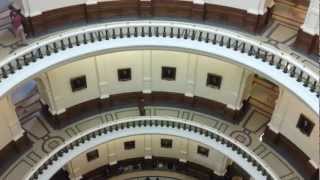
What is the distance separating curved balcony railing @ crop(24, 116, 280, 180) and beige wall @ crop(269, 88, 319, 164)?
1455mm

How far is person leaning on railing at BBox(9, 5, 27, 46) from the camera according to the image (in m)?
14.4

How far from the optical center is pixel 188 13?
15914mm

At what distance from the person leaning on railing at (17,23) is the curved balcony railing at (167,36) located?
4.31 feet

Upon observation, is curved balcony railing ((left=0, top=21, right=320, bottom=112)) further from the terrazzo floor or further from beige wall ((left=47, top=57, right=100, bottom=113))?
beige wall ((left=47, top=57, right=100, bottom=113))

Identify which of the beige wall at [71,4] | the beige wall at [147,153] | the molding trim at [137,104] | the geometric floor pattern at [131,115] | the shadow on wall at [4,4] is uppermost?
the beige wall at [71,4]

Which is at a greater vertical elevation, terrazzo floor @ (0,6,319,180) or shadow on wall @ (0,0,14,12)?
shadow on wall @ (0,0,14,12)

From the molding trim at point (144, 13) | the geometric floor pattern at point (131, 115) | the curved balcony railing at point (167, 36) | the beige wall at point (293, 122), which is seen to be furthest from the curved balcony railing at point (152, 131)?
the molding trim at point (144, 13)

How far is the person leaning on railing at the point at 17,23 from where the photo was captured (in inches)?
567

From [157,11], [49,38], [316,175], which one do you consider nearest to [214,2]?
[157,11]

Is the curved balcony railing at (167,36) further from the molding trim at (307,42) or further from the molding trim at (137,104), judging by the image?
the molding trim at (137,104)

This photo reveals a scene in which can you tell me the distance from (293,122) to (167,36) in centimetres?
563

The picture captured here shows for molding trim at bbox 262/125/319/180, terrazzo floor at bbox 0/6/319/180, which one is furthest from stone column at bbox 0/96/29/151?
molding trim at bbox 262/125/319/180

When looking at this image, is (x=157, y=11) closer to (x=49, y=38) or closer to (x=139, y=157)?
(x=49, y=38)

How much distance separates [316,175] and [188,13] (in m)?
7.63
